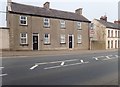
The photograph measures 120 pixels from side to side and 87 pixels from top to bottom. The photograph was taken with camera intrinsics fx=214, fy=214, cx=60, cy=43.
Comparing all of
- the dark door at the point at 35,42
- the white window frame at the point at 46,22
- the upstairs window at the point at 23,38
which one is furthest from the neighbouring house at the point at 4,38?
the white window frame at the point at 46,22

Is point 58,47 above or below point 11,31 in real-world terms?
below

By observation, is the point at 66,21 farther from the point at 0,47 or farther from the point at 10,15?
the point at 0,47

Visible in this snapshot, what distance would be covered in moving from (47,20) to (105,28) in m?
18.7

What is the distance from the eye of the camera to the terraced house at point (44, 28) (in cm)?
2973

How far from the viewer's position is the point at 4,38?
28.7 metres

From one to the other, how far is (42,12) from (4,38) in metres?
8.16

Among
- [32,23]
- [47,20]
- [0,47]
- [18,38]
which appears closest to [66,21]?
[47,20]

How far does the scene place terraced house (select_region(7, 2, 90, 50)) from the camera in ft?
97.5

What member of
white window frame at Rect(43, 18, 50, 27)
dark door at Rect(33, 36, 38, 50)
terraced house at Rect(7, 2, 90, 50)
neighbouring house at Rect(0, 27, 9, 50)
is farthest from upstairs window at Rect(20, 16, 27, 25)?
white window frame at Rect(43, 18, 50, 27)

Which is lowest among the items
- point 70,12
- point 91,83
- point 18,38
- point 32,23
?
point 91,83

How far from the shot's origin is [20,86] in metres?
7.54

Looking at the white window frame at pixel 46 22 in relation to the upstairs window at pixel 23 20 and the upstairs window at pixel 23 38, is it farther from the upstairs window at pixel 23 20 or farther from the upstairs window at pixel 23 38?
the upstairs window at pixel 23 38

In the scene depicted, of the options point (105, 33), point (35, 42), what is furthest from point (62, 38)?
point (105, 33)

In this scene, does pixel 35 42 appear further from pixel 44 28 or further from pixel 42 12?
pixel 42 12
